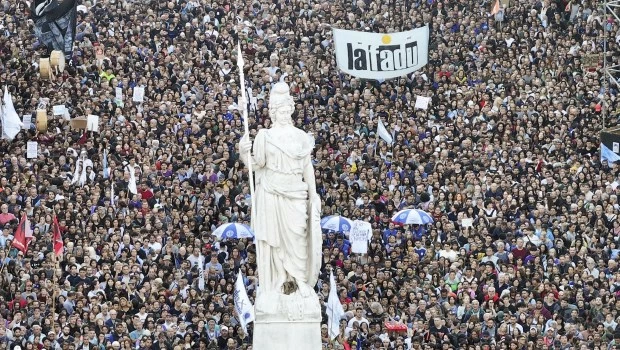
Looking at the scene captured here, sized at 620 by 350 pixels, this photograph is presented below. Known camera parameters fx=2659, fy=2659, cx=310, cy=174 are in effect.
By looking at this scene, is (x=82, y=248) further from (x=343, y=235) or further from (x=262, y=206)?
(x=262, y=206)

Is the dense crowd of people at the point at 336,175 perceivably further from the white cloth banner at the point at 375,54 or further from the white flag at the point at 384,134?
the white cloth banner at the point at 375,54

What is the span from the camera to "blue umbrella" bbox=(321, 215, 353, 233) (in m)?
52.6

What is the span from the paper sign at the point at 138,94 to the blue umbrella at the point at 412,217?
894cm

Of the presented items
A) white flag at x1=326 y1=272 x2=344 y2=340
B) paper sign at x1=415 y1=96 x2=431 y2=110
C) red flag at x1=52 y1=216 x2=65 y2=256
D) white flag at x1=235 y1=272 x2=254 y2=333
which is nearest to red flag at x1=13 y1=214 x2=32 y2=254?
red flag at x1=52 y1=216 x2=65 y2=256

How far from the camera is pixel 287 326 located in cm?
3909

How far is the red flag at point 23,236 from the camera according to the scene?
50219 millimetres

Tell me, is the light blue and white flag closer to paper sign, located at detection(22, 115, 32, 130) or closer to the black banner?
paper sign, located at detection(22, 115, 32, 130)

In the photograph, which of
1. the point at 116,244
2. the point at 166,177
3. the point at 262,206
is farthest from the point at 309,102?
the point at 262,206

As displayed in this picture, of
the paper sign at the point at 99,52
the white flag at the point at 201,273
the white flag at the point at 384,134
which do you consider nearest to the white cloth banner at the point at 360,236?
the white flag at the point at 201,273

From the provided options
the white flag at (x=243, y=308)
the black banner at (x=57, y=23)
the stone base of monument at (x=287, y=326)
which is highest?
the stone base of monument at (x=287, y=326)

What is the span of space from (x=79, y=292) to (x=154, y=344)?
6.82ft

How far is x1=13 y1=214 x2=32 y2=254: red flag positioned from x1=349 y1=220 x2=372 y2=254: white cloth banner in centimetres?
642

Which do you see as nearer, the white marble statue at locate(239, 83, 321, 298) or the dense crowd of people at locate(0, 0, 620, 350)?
the white marble statue at locate(239, 83, 321, 298)

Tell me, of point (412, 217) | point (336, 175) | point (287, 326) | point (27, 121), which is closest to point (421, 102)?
point (336, 175)
